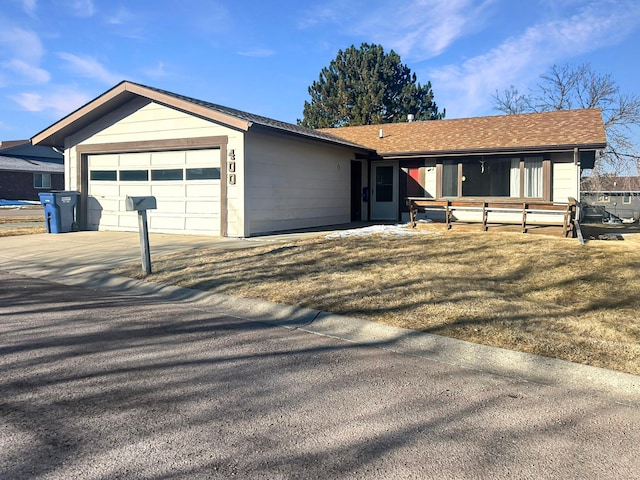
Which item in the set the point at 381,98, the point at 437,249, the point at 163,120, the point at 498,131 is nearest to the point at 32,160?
the point at 381,98

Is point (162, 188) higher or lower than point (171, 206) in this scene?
higher

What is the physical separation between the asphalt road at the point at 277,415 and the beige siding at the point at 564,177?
522 inches

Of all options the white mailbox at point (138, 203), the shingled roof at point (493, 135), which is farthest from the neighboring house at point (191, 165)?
the white mailbox at point (138, 203)

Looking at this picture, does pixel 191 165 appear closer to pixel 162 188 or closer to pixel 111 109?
pixel 162 188

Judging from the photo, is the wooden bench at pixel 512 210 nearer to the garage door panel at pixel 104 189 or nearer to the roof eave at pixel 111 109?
the roof eave at pixel 111 109

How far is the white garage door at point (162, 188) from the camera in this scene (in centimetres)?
1419

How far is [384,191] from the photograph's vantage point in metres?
19.5

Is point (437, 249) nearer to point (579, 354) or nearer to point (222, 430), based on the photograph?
point (579, 354)

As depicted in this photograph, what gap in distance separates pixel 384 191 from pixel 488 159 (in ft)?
13.2

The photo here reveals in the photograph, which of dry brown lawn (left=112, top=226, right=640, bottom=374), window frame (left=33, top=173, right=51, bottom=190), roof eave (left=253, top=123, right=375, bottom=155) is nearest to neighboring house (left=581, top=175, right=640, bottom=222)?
roof eave (left=253, top=123, right=375, bottom=155)

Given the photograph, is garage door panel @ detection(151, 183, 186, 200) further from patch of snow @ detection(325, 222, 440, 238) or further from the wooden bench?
the wooden bench

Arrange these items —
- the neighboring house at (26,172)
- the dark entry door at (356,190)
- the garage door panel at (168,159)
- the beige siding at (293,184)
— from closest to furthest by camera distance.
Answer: the beige siding at (293,184)
the garage door panel at (168,159)
the dark entry door at (356,190)
the neighboring house at (26,172)

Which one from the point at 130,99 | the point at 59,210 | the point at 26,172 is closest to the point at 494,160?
the point at 130,99

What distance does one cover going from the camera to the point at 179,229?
14.8 metres
